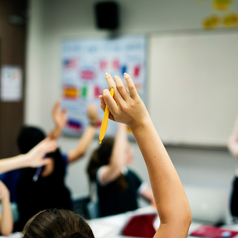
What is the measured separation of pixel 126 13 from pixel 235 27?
1195mm

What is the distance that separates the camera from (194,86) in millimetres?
3137

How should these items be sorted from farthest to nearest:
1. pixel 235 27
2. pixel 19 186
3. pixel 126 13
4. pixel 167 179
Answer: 1. pixel 126 13
2. pixel 235 27
3. pixel 19 186
4. pixel 167 179

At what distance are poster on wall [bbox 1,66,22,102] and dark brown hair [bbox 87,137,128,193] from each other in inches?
67.5

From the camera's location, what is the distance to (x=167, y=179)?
65 cm

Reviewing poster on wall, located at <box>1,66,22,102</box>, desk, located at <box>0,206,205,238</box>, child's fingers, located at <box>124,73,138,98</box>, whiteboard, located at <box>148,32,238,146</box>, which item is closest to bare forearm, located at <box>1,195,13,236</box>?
desk, located at <box>0,206,205,238</box>

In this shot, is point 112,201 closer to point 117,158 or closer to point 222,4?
point 117,158

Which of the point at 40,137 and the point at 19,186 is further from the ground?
the point at 40,137

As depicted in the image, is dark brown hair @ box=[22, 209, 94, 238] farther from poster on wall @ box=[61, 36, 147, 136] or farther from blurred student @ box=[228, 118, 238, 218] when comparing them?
poster on wall @ box=[61, 36, 147, 136]

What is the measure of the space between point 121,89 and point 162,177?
0.21 meters

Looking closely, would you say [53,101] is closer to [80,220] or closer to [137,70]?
[137,70]

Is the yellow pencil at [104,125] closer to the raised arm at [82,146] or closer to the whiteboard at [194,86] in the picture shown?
the raised arm at [82,146]

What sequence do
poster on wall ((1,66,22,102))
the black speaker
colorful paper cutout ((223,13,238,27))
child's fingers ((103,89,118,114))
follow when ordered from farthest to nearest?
poster on wall ((1,66,22,102))
the black speaker
colorful paper cutout ((223,13,238,27))
child's fingers ((103,89,118,114))

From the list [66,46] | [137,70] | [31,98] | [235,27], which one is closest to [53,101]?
[31,98]

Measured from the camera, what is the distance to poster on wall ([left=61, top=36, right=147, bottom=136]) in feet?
11.1
